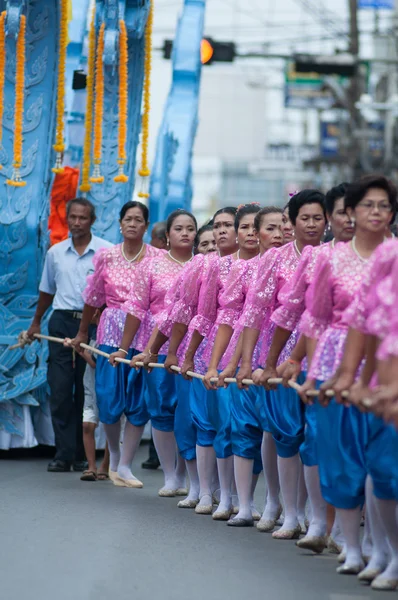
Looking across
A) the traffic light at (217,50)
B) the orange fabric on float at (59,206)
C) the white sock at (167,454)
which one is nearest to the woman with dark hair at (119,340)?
the white sock at (167,454)

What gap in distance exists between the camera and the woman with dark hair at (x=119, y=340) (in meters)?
9.48

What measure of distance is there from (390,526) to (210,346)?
285cm

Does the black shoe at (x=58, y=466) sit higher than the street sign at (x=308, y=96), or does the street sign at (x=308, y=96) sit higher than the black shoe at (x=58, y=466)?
the street sign at (x=308, y=96)

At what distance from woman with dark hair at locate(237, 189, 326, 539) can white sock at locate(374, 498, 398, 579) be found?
135 cm

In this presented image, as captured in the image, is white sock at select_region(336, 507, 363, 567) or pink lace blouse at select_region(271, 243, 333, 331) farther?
pink lace blouse at select_region(271, 243, 333, 331)

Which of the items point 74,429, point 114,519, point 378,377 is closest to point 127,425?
point 74,429

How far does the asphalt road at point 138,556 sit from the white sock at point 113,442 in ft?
2.54

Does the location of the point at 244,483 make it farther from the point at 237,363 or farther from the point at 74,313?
the point at 74,313

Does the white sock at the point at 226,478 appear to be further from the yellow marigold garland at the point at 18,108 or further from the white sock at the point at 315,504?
the yellow marigold garland at the point at 18,108

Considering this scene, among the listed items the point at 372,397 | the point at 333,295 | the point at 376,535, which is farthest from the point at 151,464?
the point at 372,397

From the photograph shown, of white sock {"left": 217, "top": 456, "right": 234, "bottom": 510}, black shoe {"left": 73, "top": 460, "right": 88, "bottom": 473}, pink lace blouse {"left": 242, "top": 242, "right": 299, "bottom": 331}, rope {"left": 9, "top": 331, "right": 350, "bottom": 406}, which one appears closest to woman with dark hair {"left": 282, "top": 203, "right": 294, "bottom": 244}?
pink lace blouse {"left": 242, "top": 242, "right": 299, "bottom": 331}

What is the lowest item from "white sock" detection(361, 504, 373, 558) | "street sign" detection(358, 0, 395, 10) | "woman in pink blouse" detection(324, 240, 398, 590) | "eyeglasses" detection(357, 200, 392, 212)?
"white sock" detection(361, 504, 373, 558)

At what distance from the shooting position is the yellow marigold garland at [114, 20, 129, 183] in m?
11.9

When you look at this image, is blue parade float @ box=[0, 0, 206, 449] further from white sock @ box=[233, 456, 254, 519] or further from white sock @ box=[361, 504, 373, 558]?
white sock @ box=[361, 504, 373, 558]
